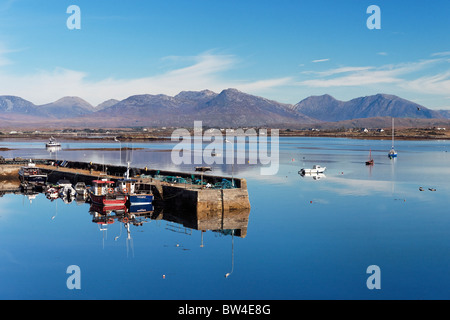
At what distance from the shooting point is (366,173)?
81000 mm

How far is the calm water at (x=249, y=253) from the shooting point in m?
24.4

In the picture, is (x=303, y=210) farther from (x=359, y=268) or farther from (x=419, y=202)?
(x=359, y=268)

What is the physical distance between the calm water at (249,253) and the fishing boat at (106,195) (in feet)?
6.89

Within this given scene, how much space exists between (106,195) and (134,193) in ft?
8.69

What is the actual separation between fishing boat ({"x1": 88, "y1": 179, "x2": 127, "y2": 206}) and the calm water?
6.89 feet

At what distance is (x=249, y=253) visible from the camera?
3067 cm

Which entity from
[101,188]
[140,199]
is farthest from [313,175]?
[101,188]

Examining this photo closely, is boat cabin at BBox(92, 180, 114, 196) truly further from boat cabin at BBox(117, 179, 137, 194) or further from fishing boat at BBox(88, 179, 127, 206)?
boat cabin at BBox(117, 179, 137, 194)

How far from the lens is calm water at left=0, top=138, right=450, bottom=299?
80.1 ft

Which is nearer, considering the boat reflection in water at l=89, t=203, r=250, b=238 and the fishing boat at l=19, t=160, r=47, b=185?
the boat reflection in water at l=89, t=203, r=250, b=238

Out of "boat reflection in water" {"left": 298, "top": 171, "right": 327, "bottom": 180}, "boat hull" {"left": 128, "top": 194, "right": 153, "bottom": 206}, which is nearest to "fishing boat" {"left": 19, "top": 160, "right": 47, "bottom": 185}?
"boat hull" {"left": 128, "top": 194, "right": 153, "bottom": 206}

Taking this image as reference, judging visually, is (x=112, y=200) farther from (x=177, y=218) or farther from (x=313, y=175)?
(x=313, y=175)

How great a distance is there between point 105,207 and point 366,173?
5191cm
